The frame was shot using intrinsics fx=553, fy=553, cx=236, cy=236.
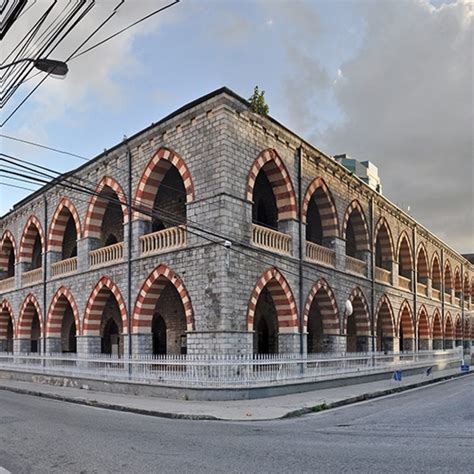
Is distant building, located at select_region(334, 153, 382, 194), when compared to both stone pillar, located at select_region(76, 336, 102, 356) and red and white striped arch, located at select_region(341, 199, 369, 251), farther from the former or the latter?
stone pillar, located at select_region(76, 336, 102, 356)

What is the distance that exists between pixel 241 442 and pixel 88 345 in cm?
1255

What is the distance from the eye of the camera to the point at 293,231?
57.7ft

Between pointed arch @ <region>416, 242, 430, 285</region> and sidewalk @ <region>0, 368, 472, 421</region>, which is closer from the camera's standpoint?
sidewalk @ <region>0, 368, 472, 421</region>

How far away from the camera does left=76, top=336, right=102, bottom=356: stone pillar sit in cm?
1959

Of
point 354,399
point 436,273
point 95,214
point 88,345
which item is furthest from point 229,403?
point 436,273

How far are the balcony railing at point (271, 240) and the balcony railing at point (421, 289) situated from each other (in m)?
15.3

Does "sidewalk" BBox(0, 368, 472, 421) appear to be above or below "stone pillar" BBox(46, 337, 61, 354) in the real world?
below

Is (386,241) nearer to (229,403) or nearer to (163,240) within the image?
(163,240)

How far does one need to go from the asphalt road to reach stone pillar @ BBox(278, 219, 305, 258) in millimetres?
6211

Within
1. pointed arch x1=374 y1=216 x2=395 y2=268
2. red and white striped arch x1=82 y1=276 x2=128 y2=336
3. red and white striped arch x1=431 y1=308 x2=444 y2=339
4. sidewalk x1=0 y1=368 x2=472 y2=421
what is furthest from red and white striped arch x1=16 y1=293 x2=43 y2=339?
red and white striped arch x1=431 y1=308 x2=444 y2=339

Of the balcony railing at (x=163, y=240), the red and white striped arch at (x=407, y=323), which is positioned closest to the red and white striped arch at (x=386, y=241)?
the red and white striped arch at (x=407, y=323)

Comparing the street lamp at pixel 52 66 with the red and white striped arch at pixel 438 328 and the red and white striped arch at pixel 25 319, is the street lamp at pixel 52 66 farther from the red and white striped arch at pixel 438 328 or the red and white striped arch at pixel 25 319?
the red and white striped arch at pixel 438 328

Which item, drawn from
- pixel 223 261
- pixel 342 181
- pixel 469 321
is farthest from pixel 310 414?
pixel 469 321

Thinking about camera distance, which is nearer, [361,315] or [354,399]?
[354,399]
